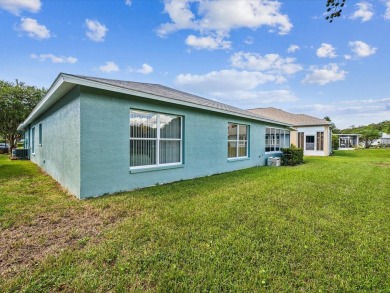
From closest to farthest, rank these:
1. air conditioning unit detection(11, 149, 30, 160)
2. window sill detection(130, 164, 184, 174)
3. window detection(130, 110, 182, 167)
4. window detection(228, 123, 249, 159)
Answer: window sill detection(130, 164, 184, 174) → window detection(130, 110, 182, 167) → window detection(228, 123, 249, 159) → air conditioning unit detection(11, 149, 30, 160)

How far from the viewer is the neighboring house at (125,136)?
559 cm

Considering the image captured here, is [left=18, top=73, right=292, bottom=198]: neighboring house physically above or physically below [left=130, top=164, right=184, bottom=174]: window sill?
above

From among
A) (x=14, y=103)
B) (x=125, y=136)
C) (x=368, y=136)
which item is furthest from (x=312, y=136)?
(x=14, y=103)

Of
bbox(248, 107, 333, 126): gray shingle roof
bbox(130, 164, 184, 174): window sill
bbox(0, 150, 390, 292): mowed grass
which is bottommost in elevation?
bbox(0, 150, 390, 292): mowed grass

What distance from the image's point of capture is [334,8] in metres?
5.10

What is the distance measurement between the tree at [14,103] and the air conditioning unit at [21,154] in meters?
8.43

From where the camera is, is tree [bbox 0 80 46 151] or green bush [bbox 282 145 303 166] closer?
green bush [bbox 282 145 303 166]

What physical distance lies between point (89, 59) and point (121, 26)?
10.5 feet

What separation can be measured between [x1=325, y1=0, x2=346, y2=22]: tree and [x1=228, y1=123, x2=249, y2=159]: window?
6.37 m

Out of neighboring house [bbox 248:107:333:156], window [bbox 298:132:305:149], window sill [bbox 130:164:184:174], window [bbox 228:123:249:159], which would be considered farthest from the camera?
window [bbox 298:132:305:149]

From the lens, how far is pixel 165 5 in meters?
10.3

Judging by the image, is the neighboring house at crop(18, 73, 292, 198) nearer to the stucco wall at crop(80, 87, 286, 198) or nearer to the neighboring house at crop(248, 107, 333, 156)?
the stucco wall at crop(80, 87, 286, 198)

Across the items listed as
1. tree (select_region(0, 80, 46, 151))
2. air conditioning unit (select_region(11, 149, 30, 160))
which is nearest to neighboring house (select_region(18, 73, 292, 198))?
air conditioning unit (select_region(11, 149, 30, 160))

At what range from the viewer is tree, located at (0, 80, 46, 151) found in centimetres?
2308
